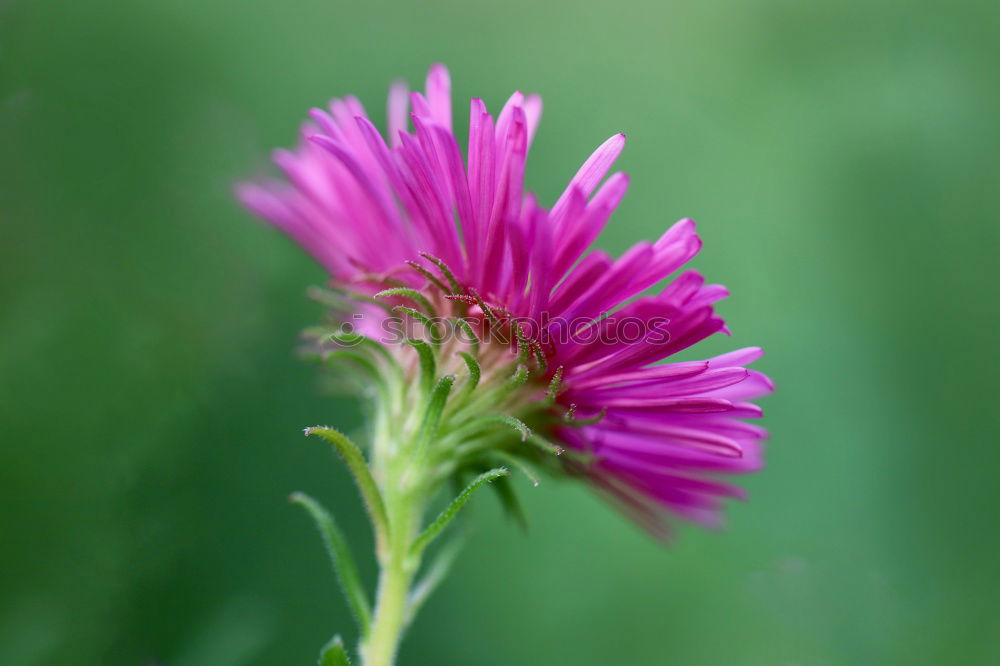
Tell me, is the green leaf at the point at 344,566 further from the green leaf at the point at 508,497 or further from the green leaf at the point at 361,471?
the green leaf at the point at 508,497

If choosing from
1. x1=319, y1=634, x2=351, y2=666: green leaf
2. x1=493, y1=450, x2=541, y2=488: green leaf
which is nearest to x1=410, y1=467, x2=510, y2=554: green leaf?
x1=493, y1=450, x2=541, y2=488: green leaf

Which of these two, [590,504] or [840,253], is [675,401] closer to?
[590,504]

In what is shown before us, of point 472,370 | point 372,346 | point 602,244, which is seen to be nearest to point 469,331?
point 472,370

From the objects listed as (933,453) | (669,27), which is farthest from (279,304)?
(933,453)

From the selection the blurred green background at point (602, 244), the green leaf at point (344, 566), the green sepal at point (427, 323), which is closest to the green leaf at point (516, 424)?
the green sepal at point (427, 323)

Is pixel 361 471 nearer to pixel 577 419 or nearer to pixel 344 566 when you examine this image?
pixel 344 566

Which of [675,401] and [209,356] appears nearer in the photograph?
[675,401]
